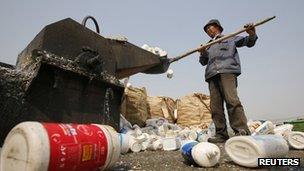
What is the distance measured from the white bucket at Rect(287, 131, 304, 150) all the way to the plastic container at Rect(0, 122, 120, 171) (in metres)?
2.34

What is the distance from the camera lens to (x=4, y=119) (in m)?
2.29

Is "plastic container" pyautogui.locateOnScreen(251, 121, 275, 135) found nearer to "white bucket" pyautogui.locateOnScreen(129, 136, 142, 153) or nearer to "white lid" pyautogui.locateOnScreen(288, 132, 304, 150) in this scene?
"white lid" pyautogui.locateOnScreen(288, 132, 304, 150)

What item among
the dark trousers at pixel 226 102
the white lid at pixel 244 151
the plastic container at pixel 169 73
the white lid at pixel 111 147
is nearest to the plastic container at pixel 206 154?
the white lid at pixel 244 151

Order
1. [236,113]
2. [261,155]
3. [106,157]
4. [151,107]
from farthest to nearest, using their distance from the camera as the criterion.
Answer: [151,107]
[236,113]
[261,155]
[106,157]

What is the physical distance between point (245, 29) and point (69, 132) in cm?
300

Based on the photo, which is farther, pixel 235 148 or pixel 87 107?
pixel 87 107

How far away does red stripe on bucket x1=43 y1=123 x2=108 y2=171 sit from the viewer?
4.74ft

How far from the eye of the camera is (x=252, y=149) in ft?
7.26

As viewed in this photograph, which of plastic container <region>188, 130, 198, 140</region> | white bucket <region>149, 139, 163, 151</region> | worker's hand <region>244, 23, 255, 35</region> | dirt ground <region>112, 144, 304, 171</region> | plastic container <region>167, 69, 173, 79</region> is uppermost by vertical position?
worker's hand <region>244, 23, 255, 35</region>

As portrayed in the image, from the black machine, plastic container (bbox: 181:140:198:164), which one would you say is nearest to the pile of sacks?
the black machine

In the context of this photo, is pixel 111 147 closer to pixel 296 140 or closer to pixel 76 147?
pixel 76 147

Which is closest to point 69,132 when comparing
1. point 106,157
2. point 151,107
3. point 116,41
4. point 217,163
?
point 106,157

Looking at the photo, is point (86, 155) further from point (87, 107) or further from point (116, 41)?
point (116, 41)

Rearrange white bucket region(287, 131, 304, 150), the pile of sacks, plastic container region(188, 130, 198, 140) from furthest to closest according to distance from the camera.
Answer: the pile of sacks, plastic container region(188, 130, 198, 140), white bucket region(287, 131, 304, 150)
